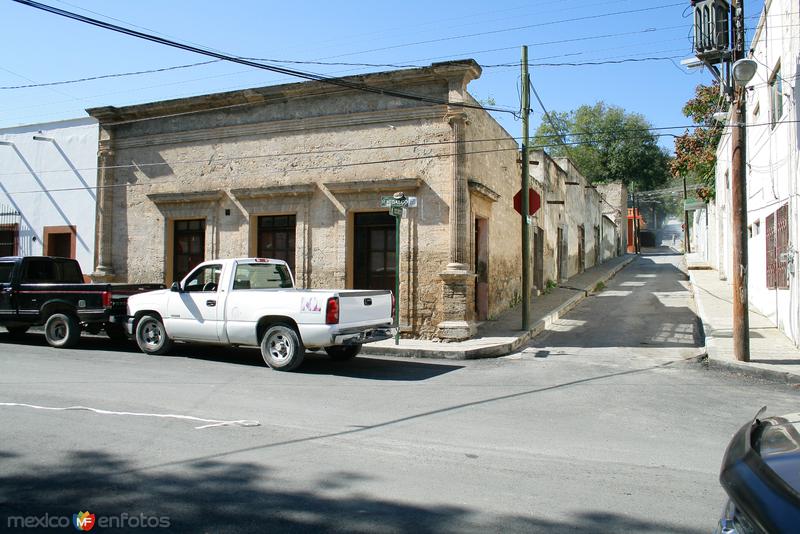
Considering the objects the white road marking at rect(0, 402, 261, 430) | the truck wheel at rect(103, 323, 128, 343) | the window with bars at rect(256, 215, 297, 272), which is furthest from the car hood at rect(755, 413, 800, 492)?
the window with bars at rect(256, 215, 297, 272)

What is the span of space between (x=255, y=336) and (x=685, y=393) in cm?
→ 687

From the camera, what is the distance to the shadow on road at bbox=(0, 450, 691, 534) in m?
3.81

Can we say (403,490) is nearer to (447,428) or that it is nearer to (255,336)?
(447,428)

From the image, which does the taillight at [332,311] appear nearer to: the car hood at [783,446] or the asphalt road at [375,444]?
the asphalt road at [375,444]

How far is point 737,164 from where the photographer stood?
1059cm

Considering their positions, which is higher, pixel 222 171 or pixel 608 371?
pixel 222 171

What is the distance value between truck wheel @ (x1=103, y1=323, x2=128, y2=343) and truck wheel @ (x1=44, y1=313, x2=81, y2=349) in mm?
611

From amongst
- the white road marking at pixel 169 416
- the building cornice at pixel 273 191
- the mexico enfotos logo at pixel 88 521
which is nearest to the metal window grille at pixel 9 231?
the building cornice at pixel 273 191

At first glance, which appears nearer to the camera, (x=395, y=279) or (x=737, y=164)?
(x=737, y=164)

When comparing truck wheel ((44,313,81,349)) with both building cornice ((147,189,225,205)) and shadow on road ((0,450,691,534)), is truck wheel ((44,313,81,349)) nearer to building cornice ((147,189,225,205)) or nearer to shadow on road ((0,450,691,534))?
building cornice ((147,189,225,205))

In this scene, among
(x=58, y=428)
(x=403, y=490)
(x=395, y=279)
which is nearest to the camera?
→ (x=403, y=490)

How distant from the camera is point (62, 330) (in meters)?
12.7

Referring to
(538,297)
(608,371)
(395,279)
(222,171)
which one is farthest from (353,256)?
(538,297)

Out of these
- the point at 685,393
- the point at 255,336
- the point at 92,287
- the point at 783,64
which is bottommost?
the point at 685,393
